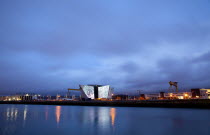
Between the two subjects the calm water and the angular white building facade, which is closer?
the calm water

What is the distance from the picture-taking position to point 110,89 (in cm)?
11131

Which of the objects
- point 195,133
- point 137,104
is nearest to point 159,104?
point 137,104

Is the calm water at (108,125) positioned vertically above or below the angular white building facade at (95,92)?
below

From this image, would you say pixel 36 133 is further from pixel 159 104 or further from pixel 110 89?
pixel 110 89

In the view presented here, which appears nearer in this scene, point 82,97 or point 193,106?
point 193,106

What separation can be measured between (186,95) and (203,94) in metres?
5.73

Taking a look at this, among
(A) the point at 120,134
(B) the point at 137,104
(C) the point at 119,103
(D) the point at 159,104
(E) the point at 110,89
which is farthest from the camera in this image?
(E) the point at 110,89

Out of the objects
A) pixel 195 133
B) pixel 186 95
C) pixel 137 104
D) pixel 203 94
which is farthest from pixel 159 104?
pixel 195 133

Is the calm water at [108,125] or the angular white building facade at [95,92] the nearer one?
the calm water at [108,125]

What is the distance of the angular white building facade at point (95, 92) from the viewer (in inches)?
3999

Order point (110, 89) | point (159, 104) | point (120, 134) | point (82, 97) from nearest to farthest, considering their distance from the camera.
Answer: point (120, 134)
point (159, 104)
point (82, 97)
point (110, 89)

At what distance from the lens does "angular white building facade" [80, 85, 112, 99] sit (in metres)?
102

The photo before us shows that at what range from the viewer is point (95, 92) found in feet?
350

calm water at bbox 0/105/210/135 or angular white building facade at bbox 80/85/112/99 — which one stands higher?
angular white building facade at bbox 80/85/112/99
